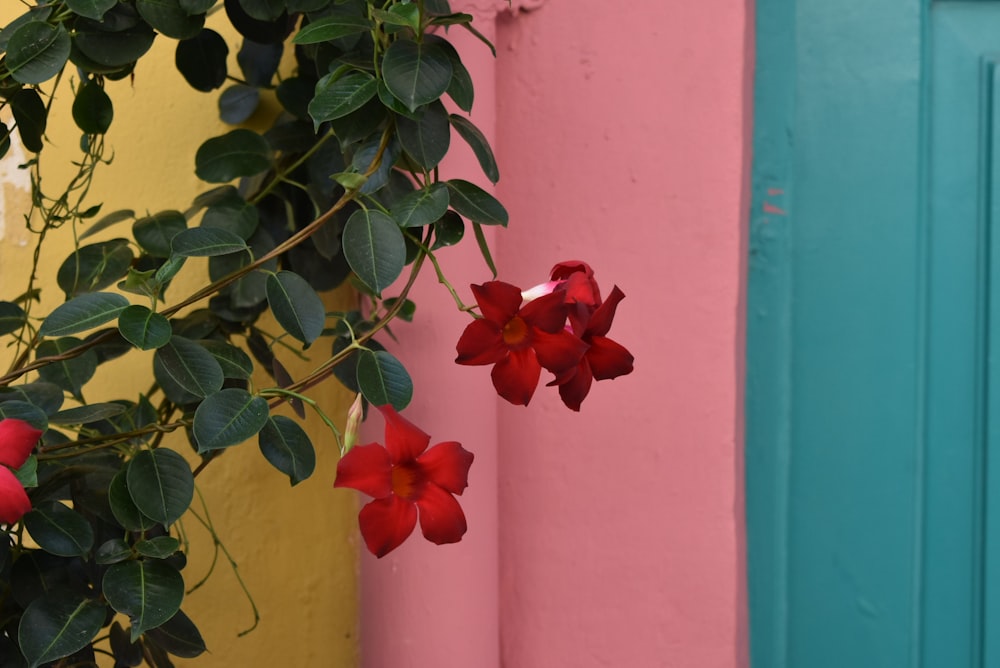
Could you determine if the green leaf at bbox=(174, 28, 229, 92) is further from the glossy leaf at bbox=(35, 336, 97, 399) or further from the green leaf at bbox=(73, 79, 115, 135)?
the glossy leaf at bbox=(35, 336, 97, 399)

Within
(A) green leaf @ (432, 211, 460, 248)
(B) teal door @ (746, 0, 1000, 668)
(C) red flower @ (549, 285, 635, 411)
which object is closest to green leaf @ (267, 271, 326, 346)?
(A) green leaf @ (432, 211, 460, 248)

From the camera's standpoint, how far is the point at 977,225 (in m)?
1.11

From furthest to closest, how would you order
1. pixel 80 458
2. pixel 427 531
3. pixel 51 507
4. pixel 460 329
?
1. pixel 460 329
2. pixel 80 458
3. pixel 51 507
4. pixel 427 531

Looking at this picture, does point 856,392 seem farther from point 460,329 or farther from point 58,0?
point 58,0

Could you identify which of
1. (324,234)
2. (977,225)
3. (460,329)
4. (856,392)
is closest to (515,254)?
(460,329)

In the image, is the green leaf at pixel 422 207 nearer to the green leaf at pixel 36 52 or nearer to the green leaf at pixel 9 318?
the green leaf at pixel 36 52

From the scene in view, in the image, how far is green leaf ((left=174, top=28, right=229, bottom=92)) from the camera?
0.94 metres

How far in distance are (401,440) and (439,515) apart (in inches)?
2.2

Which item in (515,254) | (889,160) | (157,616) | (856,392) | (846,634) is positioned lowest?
(846,634)

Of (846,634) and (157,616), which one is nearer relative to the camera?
(157,616)

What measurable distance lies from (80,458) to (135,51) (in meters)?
0.37

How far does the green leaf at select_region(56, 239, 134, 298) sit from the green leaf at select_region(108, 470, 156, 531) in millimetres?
267

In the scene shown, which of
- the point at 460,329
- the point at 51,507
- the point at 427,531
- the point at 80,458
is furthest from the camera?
the point at 460,329

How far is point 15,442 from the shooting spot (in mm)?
604
